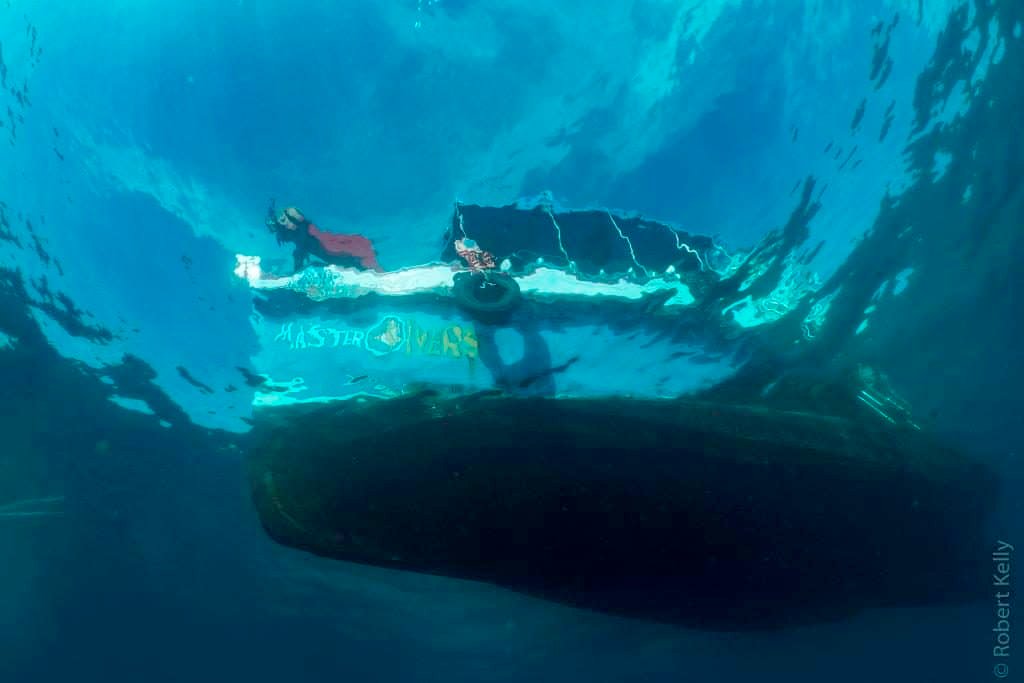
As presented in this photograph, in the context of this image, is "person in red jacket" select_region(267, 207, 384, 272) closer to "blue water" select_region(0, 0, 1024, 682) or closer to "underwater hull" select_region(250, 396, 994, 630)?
"blue water" select_region(0, 0, 1024, 682)

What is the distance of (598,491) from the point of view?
39.4 ft

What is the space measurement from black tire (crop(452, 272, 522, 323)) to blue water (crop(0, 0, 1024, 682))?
2.65ft

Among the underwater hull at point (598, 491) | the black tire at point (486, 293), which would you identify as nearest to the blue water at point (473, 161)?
the black tire at point (486, 293)

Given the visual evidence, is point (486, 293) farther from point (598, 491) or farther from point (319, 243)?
point (598, 491)

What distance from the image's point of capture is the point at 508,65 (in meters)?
6.59

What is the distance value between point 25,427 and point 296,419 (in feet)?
28.8

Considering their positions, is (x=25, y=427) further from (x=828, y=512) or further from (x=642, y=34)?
(x=828, y=512)

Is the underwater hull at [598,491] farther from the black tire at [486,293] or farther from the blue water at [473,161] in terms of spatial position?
the black tire at [486,293]

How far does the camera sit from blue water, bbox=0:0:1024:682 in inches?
259

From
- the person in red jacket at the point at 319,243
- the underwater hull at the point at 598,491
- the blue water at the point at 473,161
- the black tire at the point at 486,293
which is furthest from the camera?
the underwater hull at the point at 598,491

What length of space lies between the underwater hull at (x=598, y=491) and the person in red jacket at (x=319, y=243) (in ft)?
12.3

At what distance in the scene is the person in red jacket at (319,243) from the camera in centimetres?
809

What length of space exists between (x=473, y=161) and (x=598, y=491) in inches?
294

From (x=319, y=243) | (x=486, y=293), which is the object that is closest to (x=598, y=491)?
(x=486, y=293)
